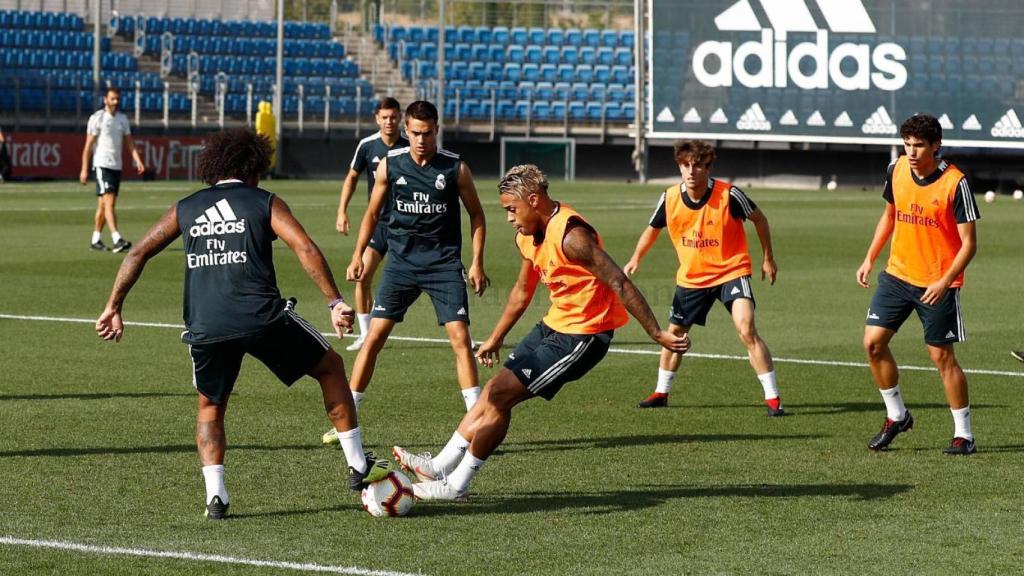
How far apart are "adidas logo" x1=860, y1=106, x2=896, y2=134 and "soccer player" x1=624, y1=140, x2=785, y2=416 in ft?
115

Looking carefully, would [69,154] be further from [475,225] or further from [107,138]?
[475,225]

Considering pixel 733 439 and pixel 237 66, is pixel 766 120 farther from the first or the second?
pixel 733 439

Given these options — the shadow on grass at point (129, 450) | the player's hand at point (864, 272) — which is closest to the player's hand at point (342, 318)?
the shadow on grass at point (129, 450)

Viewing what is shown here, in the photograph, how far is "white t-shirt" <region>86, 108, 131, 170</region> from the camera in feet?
75.7

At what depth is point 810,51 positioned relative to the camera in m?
45.7

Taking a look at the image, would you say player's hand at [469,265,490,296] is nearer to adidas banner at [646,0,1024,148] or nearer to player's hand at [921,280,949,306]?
player's hand at [921,280,949,306]

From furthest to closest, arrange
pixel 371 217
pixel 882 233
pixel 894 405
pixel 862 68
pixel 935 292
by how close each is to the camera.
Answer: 1. pixel 862 68
2. pixel 371 217
3. pixel 882 233
4. pixel 894 405
5. pixel 935 292

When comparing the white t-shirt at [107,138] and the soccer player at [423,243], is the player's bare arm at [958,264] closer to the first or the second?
the soccer player at [423,243]

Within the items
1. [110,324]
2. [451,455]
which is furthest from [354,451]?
[110,324]

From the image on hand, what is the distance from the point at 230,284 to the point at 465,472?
4.84 feet

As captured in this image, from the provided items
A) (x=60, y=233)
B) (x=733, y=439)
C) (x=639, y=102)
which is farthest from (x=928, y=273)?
(x=639, y=102)

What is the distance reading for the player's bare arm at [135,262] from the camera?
7590 millimetres

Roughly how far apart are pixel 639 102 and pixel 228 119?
488 inches

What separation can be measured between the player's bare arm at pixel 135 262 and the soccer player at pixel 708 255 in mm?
4419
